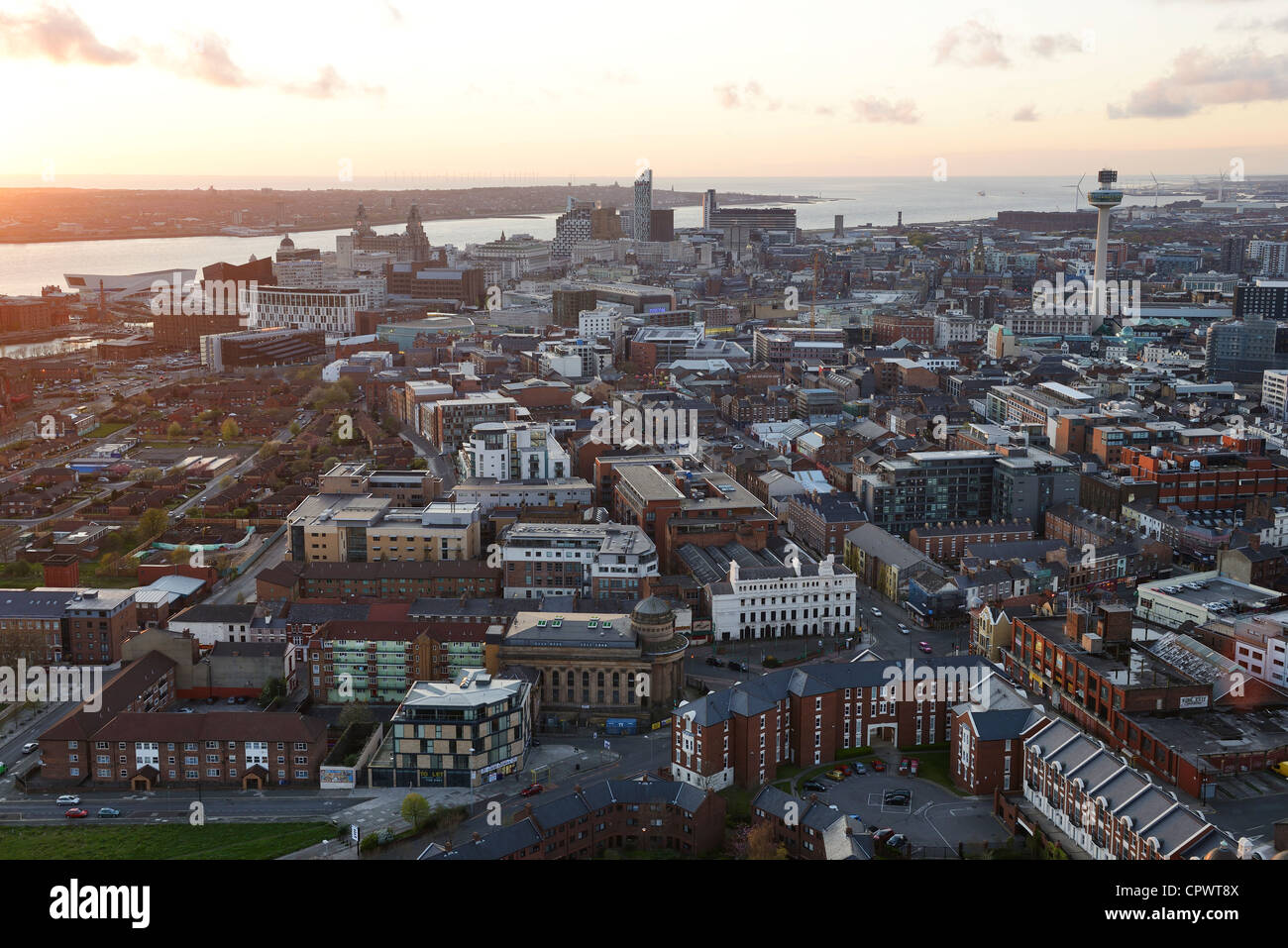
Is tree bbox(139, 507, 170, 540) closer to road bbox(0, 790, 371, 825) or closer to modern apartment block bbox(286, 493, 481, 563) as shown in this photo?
modern apartment block bbox(286, 493, 481, 563)

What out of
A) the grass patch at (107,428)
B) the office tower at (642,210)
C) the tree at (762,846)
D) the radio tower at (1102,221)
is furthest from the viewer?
the office tower at (642,210)

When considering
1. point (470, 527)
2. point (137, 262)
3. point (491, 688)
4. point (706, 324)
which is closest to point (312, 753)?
point (491, 688)

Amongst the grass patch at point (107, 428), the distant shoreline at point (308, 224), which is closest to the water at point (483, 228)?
the distant shoreline at point (308, 224)

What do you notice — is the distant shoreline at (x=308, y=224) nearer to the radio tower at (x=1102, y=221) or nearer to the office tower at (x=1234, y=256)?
the office tower at (x=1234, y=256)

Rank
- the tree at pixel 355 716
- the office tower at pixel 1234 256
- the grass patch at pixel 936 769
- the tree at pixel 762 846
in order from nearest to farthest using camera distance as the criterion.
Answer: the tree at pixel 762 846 → the grass patch at pixel 936 769 → the tree at pixel 355 716 → the office tower at pixel 1234 256

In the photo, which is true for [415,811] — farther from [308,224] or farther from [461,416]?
[308,224]

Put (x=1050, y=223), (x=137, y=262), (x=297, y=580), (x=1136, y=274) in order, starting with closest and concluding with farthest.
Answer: (x=297, y=580), (x=1136, y=274), (x=137, y=262), (x=1050, y=223)

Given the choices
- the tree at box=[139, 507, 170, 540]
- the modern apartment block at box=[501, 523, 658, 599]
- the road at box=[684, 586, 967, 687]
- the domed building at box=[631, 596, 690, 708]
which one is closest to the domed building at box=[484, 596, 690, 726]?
the domed building at box=[631, 596, 690, 708]
